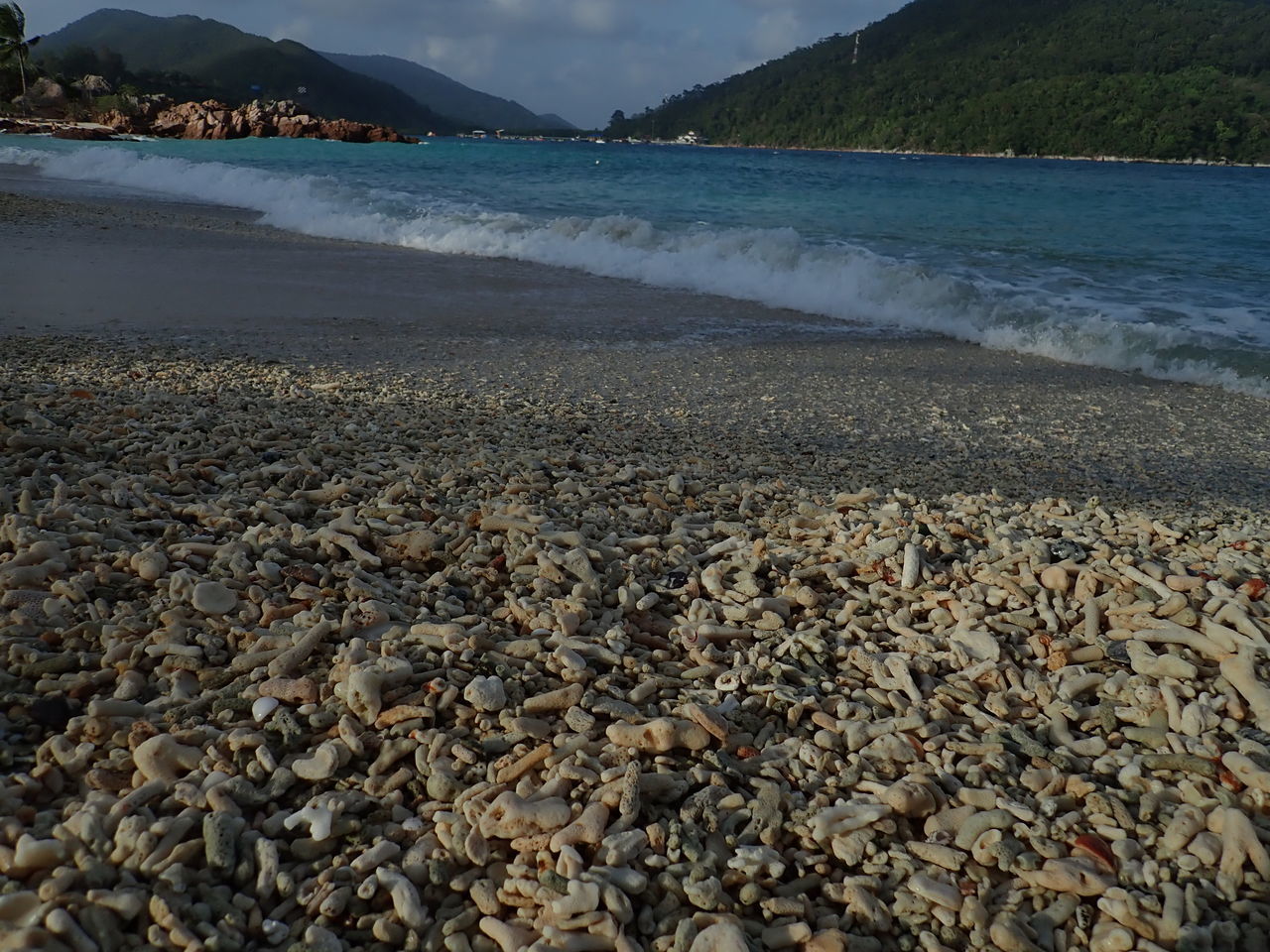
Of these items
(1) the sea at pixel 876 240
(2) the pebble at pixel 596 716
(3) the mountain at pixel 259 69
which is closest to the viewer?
(2) the pebble at pixel 596 716

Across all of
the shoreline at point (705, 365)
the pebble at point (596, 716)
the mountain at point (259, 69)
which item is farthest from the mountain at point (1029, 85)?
the pebble at point (596, 716)

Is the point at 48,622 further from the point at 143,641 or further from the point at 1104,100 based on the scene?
the point at 1104,100

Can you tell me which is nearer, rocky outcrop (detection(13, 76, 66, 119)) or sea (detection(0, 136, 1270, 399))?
sea (detection(0, 136, 1270, 399))

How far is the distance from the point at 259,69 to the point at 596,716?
121 metres

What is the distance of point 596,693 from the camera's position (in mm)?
2141

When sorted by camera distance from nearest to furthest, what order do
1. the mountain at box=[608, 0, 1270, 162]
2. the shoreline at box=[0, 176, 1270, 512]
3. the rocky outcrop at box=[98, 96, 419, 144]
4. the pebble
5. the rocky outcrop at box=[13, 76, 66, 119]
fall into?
the pebble → the shoreline at box=[0, 176, 1270, 512] → the rocky outcrop at box=[98, 96, 419, 144] → the mountain at box=[608, 0, 1270, 162] → the rocky outcrop at box=[13, 76, 66, 119]

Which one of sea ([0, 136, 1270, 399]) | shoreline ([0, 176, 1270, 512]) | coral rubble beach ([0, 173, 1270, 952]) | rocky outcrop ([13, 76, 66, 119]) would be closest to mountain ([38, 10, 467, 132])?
rocky outcrop ([13, 76, 66, 119])

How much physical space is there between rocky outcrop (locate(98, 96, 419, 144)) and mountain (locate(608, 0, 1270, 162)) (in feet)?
125

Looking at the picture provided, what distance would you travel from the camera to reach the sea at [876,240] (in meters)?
8.31

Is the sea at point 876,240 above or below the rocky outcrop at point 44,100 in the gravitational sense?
below

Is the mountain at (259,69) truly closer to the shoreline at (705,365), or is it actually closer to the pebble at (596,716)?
the shoreline at (705,365)

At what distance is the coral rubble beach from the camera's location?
5.18 feet

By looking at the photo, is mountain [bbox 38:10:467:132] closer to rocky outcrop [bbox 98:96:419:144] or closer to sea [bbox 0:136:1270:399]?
rocky outcrop [bbox 98:96:419:144]

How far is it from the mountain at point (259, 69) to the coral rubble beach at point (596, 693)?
301 feet
